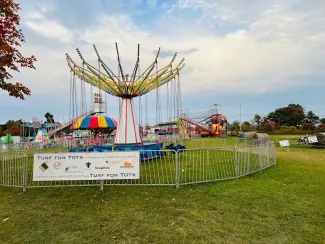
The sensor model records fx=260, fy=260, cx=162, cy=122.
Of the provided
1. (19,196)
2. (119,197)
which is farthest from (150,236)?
(19,196)

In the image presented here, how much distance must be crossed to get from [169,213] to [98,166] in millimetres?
2583

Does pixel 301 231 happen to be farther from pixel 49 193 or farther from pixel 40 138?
pixel 40 138

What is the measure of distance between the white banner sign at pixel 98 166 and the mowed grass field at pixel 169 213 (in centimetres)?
51

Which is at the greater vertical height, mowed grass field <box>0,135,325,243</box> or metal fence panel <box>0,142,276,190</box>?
metal fence panel <box>0,142,276,190</box>

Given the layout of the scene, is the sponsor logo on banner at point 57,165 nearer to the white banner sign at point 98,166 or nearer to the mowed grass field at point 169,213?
the white banner sign at point 98,166

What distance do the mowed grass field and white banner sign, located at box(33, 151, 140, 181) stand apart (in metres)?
0.51

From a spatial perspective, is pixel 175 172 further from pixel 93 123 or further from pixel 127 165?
pixel 93 123

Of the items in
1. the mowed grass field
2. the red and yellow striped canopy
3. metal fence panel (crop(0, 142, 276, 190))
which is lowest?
the mowed grass field

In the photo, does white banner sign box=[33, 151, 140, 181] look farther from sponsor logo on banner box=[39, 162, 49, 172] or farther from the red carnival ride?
the red carnival ride

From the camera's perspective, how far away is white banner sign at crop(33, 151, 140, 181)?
23.8 feet

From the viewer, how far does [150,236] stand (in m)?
4.63

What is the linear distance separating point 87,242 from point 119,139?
31.5 ft

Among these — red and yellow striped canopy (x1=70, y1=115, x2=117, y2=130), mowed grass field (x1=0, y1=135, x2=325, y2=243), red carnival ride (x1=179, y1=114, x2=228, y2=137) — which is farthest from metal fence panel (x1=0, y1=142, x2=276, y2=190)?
red carnival ride (x1=179, y1=114, x2=228, y2=137)

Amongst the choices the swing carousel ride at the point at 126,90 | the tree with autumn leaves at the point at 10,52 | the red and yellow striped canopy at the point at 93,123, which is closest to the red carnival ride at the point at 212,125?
the red and yellow striped canopy at the point at 93,123
